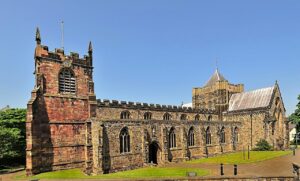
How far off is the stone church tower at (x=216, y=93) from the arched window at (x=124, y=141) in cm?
2831

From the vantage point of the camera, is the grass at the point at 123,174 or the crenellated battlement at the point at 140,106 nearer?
the grass at the point at 123,174

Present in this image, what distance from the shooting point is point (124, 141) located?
2827 centimetres

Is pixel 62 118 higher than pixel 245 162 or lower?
higher

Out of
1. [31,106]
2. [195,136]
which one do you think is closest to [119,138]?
[31,106]

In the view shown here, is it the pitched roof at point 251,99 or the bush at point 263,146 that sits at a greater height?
the pitched roof at point 251,99

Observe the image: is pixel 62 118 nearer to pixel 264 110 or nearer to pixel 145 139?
pixel 145 139

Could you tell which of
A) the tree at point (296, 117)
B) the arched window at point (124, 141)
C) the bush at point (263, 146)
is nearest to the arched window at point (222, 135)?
the bush at point (263, 146)

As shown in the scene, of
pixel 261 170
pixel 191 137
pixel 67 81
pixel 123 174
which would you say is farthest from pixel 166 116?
pixel 261 170

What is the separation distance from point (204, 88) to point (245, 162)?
94.0ft

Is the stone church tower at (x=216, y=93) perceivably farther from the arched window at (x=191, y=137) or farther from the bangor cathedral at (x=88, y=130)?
the arched window at (x=191, y=137)

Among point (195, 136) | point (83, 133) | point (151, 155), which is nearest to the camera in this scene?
point (83, 133)

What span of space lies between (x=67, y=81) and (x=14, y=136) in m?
10.8

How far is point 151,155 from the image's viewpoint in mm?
31859

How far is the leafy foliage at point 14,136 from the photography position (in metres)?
32.2
